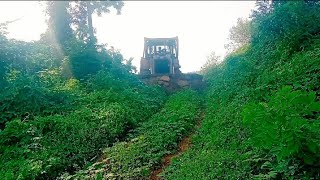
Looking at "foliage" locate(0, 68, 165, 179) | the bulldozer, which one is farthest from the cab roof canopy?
"foliage" locate(0, 68, 165, 179)

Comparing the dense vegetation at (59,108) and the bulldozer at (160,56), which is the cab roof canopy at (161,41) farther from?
the dense vegetation at (59,108)

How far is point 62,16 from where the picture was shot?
2233cm

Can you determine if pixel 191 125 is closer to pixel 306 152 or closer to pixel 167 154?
pixel 167 154

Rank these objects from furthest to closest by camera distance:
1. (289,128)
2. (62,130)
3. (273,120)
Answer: (62,130), (273,120), (289,128)

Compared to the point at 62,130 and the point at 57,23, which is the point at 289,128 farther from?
the point at 57,23

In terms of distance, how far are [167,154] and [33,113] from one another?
5.30 meters

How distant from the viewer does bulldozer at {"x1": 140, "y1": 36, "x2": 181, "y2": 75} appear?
95.1 ft

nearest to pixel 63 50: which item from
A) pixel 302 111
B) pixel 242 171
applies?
pixel 242 171

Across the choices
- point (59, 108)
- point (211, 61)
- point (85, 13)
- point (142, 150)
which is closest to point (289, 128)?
point (142, 150)

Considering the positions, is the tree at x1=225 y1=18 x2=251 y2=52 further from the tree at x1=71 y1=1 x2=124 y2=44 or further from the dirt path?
the dirt path

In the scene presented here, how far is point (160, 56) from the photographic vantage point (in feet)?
96.5

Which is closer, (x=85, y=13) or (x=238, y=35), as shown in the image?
(x=85, y=13)

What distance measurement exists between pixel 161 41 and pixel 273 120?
26.1 meters

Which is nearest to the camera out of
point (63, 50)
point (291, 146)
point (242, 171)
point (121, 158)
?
point (291, 146)
